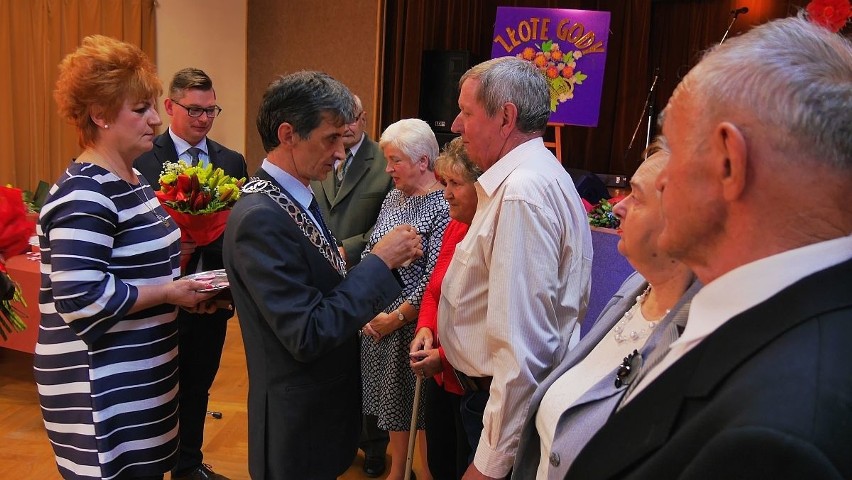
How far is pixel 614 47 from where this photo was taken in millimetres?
7617

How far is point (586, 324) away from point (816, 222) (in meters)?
1.80

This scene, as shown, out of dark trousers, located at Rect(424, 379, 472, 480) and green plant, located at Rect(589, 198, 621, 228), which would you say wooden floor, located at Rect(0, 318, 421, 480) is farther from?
green plant, located at Rect(589, 198, 621, 228)

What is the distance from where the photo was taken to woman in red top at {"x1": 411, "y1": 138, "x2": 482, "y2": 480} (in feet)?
6.22

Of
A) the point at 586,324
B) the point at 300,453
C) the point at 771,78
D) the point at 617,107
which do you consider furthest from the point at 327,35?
the point at 771,78

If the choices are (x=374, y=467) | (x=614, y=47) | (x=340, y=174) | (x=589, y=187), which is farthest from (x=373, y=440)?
(x=614, y=47)

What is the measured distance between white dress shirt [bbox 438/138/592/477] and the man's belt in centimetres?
14

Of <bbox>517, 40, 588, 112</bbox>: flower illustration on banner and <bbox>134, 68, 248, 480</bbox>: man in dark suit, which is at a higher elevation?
<bbox>517, 40, 588, 112</bbox>: flower illustration on banner

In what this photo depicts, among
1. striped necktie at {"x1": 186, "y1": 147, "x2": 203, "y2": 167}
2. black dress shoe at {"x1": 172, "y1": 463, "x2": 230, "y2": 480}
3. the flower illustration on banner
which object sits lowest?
black dress shoe at {"x1": 172, "y1": 463, "x2": 230, "y2": 480}

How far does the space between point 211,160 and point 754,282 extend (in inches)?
110

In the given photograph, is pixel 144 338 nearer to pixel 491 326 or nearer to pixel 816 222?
pixel 491 326

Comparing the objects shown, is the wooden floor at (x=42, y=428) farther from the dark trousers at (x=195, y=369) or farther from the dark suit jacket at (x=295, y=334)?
the dark suit jacket at (x=295, y=334)

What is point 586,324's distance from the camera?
2.35m

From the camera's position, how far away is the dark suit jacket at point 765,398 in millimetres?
511

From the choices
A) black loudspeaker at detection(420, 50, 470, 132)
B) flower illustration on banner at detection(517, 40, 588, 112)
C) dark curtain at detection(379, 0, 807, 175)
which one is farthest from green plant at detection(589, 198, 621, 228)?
dark curtain at detection(379, 0, 807, 175)
